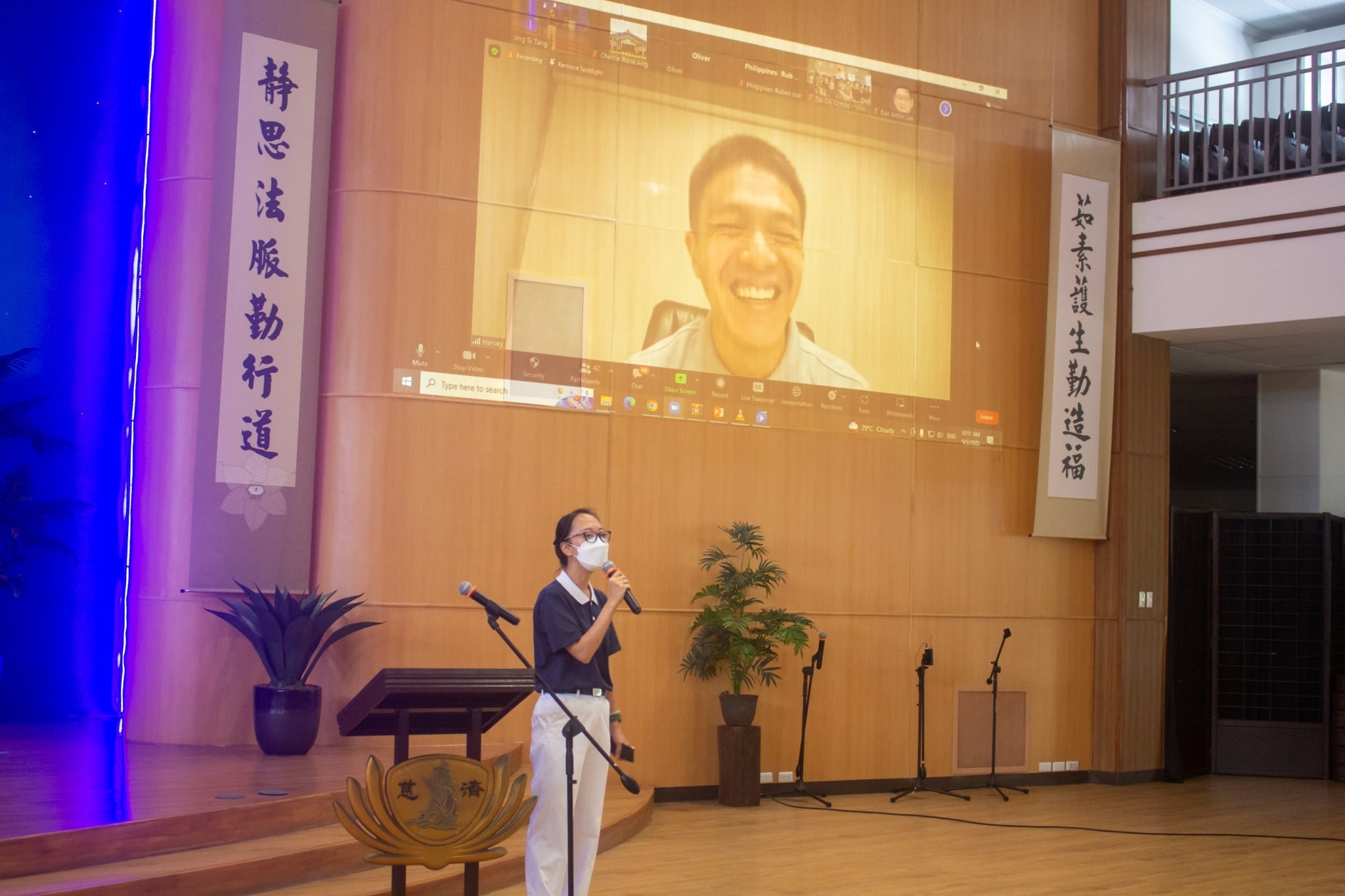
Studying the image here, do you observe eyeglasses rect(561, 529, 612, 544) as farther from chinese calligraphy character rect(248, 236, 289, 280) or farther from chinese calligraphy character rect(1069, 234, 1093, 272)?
chinese calligraphy character rect(1069, 234, 1093, 272)

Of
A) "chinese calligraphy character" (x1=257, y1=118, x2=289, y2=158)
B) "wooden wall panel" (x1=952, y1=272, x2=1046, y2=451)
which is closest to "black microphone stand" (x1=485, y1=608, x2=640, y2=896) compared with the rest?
"chinese calligraphy character" (x1=257, y1=118, x2=289, y2=158)

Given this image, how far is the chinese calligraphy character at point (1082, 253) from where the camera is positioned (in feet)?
28.1

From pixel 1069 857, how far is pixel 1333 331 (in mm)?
4430

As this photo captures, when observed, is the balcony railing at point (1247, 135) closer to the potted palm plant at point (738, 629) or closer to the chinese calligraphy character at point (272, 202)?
the potted palm plant at point (738, 629)

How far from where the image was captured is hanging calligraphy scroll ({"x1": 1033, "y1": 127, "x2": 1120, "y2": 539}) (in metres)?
8.43

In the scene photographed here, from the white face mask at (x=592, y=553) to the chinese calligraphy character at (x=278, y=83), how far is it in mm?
3955

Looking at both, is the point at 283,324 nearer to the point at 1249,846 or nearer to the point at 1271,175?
the point at 1249,846

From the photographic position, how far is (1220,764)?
922 centimetres

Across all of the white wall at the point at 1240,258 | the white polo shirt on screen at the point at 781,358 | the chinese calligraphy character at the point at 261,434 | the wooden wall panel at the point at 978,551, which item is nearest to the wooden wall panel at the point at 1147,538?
the wooden wall panel at the point at 978,551

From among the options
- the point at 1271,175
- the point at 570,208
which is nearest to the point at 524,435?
the point at 570,208

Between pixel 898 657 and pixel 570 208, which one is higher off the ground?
pixel 570 208

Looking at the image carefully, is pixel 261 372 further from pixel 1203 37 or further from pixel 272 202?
pixel 1203 37

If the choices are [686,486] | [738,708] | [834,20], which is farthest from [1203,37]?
[738,708]

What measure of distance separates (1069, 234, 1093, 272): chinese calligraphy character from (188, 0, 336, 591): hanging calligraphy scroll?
4.92m
